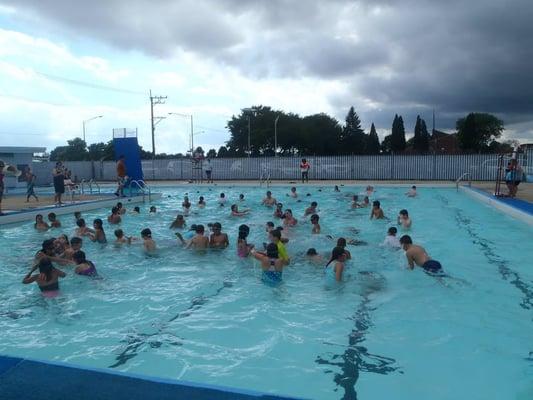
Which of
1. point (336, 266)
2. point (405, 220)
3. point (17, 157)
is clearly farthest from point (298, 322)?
point (17, 157)

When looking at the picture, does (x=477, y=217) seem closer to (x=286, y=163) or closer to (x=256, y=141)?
(x=286, y=163)

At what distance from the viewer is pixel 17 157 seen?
28.1 meters

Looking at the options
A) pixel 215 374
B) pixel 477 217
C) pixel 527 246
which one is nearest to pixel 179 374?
pixel 215 374

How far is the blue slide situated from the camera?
22.0 m

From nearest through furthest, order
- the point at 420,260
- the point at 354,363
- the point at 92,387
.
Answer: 1. the point at 92,387
2. the point at 354,363
3. the point at 420,260

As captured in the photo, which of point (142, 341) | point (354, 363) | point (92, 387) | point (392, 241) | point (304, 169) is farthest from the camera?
point (304, 169)

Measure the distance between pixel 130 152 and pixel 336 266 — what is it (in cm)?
1727

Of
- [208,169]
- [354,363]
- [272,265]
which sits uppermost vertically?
[208,169]

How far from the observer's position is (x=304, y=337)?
5531 mm

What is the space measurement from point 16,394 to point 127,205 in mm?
→ 17769

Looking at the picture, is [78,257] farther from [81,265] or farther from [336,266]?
[336,266]

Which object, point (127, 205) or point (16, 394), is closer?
point (16, 394)

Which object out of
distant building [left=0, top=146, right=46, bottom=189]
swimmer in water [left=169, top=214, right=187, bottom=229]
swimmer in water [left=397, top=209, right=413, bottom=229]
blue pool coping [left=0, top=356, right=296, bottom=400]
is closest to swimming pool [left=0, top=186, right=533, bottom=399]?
blue pool coping [left=0, top=356, right=296, bottom=400]

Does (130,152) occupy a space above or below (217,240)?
above
